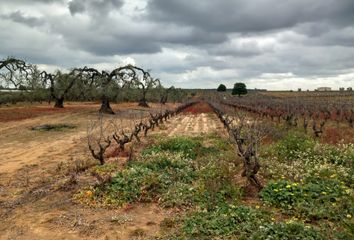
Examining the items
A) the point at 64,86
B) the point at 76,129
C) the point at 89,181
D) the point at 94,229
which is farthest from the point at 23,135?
the point at 64,86

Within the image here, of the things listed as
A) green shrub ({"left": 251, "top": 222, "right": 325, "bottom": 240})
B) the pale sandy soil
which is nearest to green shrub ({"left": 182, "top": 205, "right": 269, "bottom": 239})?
green shrub ({"left": 251, "top": 222, "right": 325, "bottom": 240})

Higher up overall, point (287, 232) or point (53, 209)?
point (287, 232)

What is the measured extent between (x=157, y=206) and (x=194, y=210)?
1.07 meters

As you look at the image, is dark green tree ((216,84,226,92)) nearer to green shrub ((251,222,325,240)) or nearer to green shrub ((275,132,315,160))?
green shrub ((275,132,315,160))

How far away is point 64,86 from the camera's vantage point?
157 ft

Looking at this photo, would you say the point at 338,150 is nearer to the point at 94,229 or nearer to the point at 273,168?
the point at 273,168

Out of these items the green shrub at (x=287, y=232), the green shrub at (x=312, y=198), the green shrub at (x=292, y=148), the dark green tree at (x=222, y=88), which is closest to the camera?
the green shrub at (x=287, y=232)

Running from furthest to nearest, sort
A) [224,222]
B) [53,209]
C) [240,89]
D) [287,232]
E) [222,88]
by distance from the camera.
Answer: [222,88], [240,89], [53,209], [224,222], [287,232]

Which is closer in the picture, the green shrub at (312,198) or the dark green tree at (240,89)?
the green shrub at (312,198)

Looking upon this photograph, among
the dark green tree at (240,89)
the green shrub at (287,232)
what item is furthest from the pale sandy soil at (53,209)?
the dark green tree at (240,89)

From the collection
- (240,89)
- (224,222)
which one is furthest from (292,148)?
(240,89)

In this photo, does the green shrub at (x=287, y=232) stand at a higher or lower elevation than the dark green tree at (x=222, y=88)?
lower

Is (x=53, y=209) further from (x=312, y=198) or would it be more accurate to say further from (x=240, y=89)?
(x=240, y=89)

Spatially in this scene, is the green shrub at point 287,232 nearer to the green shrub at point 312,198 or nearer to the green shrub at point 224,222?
the green shrub at point 224,222
